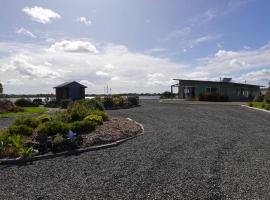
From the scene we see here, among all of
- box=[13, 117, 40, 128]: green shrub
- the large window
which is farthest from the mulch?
the large window

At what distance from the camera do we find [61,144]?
10.5 meters

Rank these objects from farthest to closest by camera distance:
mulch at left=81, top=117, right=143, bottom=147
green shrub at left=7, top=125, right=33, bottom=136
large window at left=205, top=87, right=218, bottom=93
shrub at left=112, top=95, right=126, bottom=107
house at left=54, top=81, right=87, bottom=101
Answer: large window at left=205, top=87, right=218, bottom=93
house at left=54, top=81, right=87, bottom=101
shrub at left=112, top=95, right=126, bottom=107
green shrub at left=7, top=125, right=33, bottom=136
mulch at left=81, top=117, right=143, bottom=147

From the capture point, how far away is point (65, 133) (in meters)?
12.0

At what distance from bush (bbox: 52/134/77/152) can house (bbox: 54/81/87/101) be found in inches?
1400

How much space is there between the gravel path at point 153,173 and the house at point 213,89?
127ft

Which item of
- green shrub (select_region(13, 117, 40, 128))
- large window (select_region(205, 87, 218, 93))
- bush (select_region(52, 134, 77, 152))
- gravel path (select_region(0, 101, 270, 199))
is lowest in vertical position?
gravel path (select_region(0, 101, 270, 199))

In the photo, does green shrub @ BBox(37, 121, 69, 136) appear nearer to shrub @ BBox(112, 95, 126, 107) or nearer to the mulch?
the mulch

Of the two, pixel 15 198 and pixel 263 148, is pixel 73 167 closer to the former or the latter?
pixel 15 198

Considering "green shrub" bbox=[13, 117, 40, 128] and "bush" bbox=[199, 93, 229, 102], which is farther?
"bush" bbox=[199, 93, 229, 102]

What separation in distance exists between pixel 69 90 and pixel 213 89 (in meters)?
21.7

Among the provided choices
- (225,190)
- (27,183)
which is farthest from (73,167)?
(225,190)

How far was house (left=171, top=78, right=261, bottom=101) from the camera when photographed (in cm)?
5012

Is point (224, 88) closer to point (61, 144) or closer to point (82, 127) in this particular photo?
point (82, 127)

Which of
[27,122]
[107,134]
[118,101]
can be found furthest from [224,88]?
[107,134]
